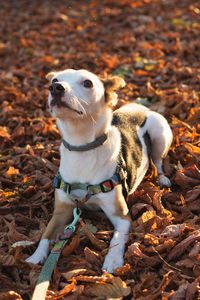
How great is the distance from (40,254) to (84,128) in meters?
1.10

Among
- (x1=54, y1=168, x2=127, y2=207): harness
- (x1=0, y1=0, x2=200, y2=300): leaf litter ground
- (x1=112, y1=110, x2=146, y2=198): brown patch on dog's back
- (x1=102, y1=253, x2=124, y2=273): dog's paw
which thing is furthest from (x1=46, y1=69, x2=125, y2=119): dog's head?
(x1=102, y1=253, x2=124, y2=273): dog's paw

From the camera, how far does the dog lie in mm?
2750

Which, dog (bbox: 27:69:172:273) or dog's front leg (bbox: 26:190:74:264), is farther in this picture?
dog's front leg (bbox: 26:190:74:264)

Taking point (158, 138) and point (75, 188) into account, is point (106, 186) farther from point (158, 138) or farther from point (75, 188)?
point (158, 138)

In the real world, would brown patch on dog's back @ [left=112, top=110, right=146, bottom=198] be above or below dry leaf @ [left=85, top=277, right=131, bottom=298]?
above

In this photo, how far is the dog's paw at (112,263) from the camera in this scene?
8.86 feet

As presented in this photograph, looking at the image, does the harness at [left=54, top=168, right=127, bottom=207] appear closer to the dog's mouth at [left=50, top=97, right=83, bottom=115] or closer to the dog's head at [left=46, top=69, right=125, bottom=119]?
the dog's head at [left=46, top=69, right=125, bottom=119]

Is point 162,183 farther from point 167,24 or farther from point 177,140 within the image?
point 167,24

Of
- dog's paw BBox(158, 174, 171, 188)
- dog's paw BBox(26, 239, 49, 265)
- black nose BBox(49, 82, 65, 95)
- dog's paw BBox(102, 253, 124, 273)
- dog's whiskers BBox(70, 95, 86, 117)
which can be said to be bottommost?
dog's paw BBox(26, 239, 49, 265)

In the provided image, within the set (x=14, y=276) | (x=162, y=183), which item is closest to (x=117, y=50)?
(x=162, y=183)

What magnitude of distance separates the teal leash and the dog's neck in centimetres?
61

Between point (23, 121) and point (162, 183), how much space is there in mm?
2313

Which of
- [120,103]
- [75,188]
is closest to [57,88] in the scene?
[75,188]

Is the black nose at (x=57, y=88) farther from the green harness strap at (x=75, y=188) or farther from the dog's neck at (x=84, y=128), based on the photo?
the green harness strap at (x=75, y=188)
